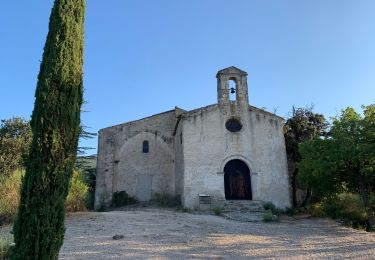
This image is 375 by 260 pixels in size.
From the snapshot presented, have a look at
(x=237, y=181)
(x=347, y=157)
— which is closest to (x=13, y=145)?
(x=237, y=181)

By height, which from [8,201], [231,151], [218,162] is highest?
[231,151]

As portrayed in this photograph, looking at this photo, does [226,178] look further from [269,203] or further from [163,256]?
[163,256]

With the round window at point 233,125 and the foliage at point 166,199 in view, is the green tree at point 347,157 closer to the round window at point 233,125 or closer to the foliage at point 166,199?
the round window at point 233,125

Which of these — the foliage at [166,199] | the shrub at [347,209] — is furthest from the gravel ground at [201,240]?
the foliage at [166,199]

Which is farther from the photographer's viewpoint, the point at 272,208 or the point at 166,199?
the point at 166,199

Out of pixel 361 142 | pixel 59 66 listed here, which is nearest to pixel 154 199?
pixel 361 142

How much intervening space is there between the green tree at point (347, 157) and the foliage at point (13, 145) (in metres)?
10.8

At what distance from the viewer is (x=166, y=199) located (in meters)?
22.9

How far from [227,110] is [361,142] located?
8.45 meters

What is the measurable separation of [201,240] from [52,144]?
5.57 meters

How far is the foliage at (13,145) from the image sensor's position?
17.6 meters

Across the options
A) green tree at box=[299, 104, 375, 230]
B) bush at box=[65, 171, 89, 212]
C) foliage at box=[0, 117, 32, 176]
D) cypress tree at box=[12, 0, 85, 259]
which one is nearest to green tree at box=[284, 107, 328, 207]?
green tree at box=[299, 104, 375, 230]

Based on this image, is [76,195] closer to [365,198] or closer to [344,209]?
[365,198]

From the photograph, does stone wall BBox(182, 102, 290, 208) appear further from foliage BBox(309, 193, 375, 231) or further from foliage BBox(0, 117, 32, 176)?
foliage BBox(0, 117, 32, 176)
